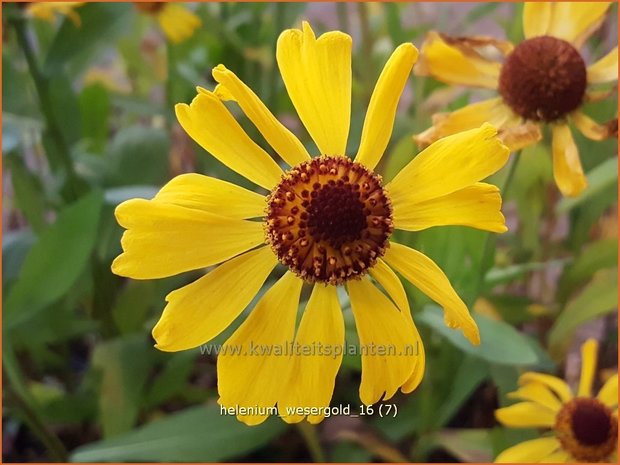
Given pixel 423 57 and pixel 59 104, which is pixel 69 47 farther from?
pixel 423 57

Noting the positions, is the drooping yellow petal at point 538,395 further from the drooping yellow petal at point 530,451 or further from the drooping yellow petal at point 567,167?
the drooping yellow petal at point 567,167

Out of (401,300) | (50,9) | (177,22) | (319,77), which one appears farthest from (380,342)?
(177,22)

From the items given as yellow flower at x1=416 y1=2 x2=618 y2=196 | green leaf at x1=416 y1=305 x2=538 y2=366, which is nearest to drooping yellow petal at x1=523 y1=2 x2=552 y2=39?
yellow flower at x1=416 y1=2 x2=618 y2=196

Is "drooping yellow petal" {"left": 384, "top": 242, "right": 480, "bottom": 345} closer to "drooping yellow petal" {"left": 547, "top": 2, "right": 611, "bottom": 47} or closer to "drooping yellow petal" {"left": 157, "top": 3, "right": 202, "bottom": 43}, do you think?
"drooping yellow petal" {"left": 547, "top": 2, "right": 611, "bottom": 47}

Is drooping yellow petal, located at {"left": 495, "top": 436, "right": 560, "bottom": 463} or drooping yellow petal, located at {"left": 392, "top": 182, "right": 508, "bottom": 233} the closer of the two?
drooping yellow petal, located at {"left": 392, "top": 182, "right": 508, "bottom": 233}

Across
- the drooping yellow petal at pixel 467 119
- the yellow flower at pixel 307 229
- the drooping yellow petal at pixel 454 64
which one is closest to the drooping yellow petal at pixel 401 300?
the yellow flower at pixel 307 229
